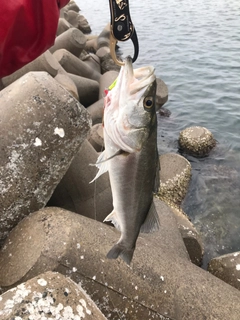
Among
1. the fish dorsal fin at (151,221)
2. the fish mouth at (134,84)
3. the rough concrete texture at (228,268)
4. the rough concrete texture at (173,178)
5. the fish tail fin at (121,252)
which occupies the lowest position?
the rough concrete texture at (173,178)

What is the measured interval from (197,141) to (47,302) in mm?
6735

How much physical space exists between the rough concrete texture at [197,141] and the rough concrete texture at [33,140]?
5103mm

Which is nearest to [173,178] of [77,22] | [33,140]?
[33,140]

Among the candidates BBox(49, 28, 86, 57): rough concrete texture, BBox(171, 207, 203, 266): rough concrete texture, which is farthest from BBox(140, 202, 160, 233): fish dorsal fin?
BBox(49, 28, 86, 57): rough concrete texture

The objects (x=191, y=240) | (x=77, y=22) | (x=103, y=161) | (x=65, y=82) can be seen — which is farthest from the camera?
(x=77, y=22)

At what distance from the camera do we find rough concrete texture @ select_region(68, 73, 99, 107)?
350 inches

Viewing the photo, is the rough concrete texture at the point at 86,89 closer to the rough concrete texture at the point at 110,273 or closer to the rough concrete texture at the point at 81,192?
the rough concrete texture at the point at 81,192

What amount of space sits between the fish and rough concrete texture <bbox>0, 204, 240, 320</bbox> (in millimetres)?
419

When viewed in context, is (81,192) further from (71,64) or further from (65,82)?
(71,64)

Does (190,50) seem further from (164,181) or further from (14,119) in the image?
(14,119)

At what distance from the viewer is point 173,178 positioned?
6398mm

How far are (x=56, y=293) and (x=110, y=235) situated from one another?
1113 mm

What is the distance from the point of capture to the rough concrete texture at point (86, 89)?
888cm

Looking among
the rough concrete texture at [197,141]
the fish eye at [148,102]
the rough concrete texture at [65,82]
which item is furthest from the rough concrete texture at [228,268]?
the rough concrete texture at [65,82]
